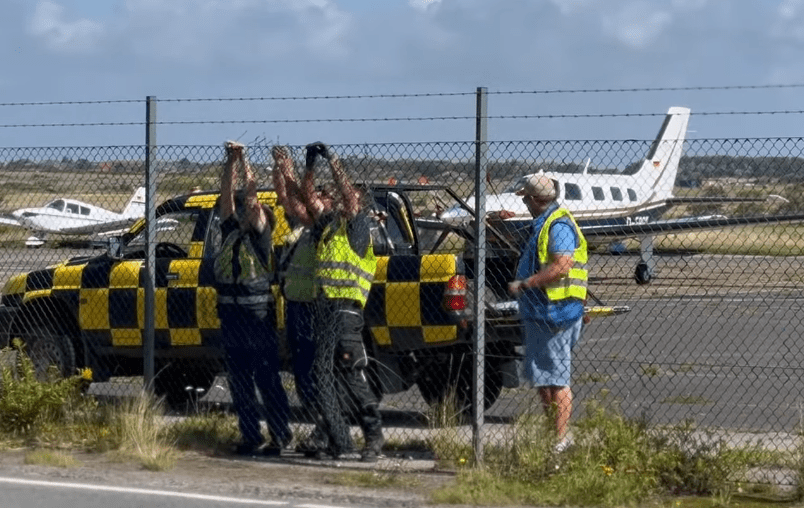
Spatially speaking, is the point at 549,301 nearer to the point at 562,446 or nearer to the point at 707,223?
the point at 562,446

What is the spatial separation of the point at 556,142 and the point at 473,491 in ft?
7.00

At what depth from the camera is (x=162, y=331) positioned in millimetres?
10156

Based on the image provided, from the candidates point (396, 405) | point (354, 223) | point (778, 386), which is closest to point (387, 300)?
point (354, 223)

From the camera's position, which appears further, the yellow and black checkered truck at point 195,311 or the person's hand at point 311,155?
the yellow and black checkered truck at point 195,311

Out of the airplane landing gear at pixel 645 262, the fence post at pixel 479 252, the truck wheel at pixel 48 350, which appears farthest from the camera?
the truck wheel at pixel 48 350

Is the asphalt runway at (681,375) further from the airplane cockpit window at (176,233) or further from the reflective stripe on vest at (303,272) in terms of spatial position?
the reflective stripe on vest at (303,272)

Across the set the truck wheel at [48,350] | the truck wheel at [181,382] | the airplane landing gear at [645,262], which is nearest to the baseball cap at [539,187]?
the airplane landing gear at [645,262]

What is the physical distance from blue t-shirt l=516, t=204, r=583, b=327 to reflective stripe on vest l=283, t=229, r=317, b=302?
1.40 m

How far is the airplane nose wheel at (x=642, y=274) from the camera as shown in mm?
8625

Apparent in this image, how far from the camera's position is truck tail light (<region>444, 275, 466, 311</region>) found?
30.7 feet

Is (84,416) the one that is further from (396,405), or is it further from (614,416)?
(614,416)

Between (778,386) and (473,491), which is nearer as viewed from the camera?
(473,491)

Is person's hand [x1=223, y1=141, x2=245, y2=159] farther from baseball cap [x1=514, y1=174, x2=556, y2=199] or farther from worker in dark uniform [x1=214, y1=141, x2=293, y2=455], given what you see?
baseball cap [x1=514, y1=174, x2=556, y2=199]

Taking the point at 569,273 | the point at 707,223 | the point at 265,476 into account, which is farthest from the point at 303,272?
the point at 707,223
